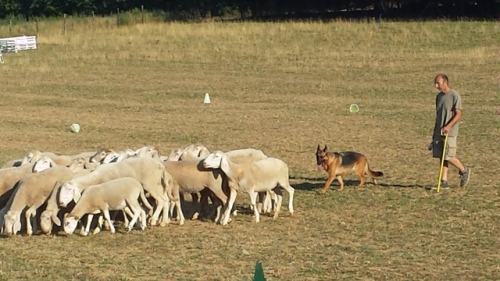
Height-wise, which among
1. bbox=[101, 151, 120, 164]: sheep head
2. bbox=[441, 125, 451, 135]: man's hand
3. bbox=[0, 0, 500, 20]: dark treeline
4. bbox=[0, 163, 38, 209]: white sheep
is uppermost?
bbox=[441, 125, 451, 135]: man's hand

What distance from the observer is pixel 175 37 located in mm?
51625

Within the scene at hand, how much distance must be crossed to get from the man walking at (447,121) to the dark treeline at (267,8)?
39.9 meters

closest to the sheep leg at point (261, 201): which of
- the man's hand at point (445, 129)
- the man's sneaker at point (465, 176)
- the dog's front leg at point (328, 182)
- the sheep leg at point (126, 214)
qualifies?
the dog's front leg at point (328, 182)

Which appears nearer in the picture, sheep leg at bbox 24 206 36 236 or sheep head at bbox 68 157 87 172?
sheep leg at bbox 24 206 36 236

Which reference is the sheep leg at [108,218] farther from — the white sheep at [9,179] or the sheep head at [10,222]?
the white sheep at [9,179]

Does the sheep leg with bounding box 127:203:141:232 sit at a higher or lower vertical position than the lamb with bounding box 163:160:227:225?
lower

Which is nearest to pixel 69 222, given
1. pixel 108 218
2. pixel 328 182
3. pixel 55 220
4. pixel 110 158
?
pixel 55 220

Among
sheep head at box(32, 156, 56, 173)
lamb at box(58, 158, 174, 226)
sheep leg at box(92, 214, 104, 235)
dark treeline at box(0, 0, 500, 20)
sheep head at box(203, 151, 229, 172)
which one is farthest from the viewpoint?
dark treeline at box(0, 0, 500, 20)

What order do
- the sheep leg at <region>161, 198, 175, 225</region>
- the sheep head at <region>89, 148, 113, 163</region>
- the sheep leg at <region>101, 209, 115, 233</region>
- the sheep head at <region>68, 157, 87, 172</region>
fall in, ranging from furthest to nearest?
the sheep head at <region>89, 148, 113, 163</region> → the sheep head at <region>68, 157, 87, 172</region> → the sheep leg at <region>161, 198, 175, 225</region> → the sheep leg at <region>101, 209, 115, 233</region>

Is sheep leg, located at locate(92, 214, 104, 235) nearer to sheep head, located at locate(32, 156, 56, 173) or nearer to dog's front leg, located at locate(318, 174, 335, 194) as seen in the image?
sheep head, located at locate(32, 156, 56, 173)

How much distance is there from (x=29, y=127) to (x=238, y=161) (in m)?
11.8

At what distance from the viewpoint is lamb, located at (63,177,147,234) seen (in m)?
12.4

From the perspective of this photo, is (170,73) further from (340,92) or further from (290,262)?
(290,262)

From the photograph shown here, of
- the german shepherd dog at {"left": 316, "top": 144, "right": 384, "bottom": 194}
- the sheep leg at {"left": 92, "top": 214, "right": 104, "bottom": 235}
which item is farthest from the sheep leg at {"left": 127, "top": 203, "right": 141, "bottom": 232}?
the german shepherd dog at {"left": 316, "top": 144, "right": 384, "bottom": 194}
